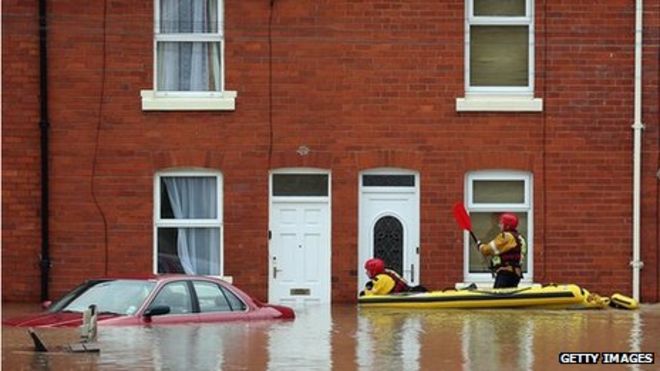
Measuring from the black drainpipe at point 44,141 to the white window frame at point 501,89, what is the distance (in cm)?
671

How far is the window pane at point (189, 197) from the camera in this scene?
25453 mm

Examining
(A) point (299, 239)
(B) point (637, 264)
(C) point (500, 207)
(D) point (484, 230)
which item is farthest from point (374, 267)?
(B) point (637, 264)

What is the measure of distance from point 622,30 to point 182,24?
723 centimetres

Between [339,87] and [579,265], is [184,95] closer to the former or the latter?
[339,87]

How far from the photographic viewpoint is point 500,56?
2538cm

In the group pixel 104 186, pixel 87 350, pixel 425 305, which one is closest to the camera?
pixel 87 350

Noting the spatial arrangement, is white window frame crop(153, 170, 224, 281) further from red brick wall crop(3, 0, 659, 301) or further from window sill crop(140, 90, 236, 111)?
window sill crop(140, 90, 236, 111)

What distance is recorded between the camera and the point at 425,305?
22938 mm

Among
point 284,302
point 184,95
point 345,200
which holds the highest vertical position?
point 184,95

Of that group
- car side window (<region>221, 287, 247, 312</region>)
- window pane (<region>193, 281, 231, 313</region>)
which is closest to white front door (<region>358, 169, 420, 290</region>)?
car side window (<region>221, 287, 247, 312</region>)

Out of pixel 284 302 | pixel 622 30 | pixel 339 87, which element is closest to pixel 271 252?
pixel 284 302

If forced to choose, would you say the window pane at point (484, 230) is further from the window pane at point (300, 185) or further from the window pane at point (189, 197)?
the window pane at point (189, 197)

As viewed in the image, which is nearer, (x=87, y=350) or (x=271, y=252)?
(x=87, y=350)

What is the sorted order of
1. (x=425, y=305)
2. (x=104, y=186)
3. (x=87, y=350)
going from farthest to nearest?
(x=104, y=186), (x=425, y=305), (x=87, y=350)
